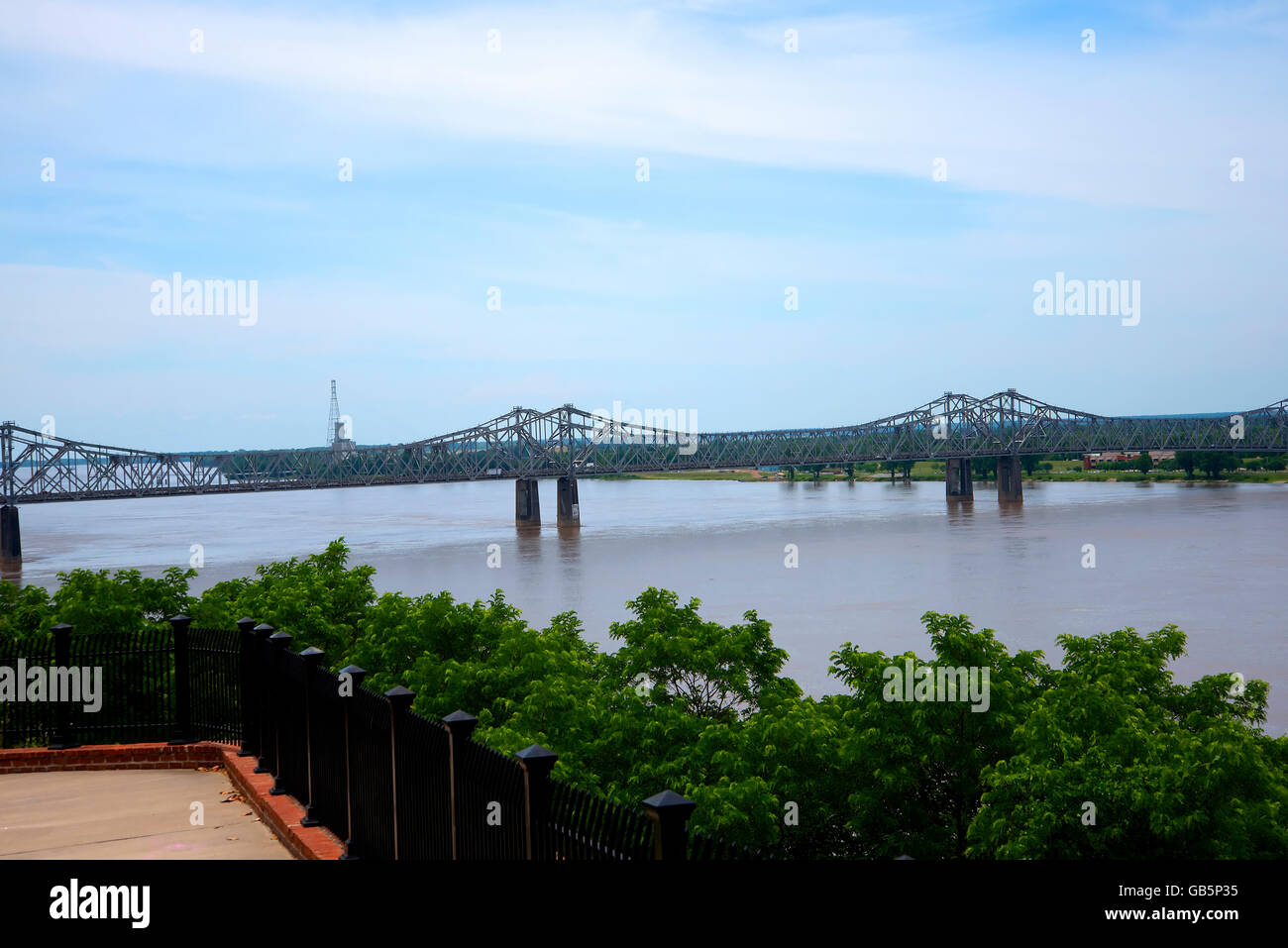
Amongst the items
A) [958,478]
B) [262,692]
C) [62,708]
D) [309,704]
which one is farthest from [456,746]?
[958,478]

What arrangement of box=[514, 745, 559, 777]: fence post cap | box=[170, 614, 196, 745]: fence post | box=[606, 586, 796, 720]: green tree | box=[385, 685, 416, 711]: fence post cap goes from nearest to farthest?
box=[514, 745, 559, 777]: fence post cap
box=[385, 685, 416, 711]: fence post cap
box=[170, 614, 196, 745]: fence post
box=[606, 586, 796, 720]: green tree

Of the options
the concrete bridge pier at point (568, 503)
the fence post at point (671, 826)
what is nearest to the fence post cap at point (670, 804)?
the fence post at point (671, 826)

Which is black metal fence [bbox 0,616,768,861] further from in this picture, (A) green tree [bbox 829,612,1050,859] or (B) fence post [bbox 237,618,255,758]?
(A) green tree [bbox 829,612,1050,859]

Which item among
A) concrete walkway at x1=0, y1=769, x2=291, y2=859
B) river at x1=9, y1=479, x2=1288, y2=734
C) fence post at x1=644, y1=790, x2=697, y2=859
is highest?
fence post at x1=644, y1=790, x2=697, y2=859

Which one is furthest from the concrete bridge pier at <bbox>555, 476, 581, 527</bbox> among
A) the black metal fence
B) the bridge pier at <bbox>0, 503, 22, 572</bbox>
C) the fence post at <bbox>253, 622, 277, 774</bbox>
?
the fence post at <bbox>253, 622, 277, 774</bbox>
